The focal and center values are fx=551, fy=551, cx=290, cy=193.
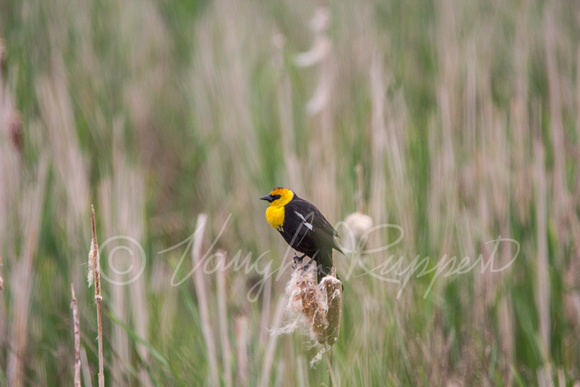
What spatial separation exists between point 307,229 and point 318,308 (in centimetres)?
10

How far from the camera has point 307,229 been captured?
0.70 meters

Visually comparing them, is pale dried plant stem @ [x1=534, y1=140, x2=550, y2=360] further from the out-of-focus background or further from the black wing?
the black wing

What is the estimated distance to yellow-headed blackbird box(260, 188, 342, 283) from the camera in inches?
27.5

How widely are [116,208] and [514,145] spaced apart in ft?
3.64

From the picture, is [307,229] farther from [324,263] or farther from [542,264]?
[542,264]

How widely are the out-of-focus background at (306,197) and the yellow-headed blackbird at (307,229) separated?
157 millimetres

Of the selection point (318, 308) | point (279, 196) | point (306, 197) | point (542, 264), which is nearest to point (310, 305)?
point (318, 308)

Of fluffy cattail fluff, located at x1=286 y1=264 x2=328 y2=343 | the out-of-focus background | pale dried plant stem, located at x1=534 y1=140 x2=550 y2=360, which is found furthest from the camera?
pale dried plant stem, located at x1=534 y1=140 x2=550 y2=360

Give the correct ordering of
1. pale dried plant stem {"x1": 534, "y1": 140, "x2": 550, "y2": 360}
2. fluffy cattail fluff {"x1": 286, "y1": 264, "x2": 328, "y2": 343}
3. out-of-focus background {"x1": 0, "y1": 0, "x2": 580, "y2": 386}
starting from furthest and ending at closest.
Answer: pale dried plant stem {"x1": 534, "y1": 140, "x2": 550, "y2": 360} → out-of-focus background {"x1": 0, "y1": 0, "x2": 580, "y2": 386} → fluffy cattail fluff {"x1": 286, "y1": 264, "x2": 328, "y2": 343}

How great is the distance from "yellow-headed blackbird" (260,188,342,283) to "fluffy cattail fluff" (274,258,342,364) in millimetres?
30

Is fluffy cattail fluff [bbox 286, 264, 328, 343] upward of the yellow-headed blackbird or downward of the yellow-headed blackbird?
downward

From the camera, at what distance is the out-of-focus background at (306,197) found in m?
1.13

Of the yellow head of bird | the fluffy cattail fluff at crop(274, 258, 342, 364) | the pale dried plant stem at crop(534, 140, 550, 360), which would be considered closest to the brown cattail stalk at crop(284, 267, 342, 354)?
the fluffy cattail fluff at crop(274, 258, 342, 364)

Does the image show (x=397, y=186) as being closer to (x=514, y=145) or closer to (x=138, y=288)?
(x=514, y=145)
